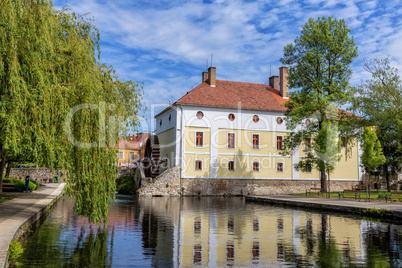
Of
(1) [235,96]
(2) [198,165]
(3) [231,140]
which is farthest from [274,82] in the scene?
(2) [198,165]

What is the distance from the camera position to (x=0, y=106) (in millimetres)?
9266

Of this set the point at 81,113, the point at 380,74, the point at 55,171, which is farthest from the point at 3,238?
the point at 380,74

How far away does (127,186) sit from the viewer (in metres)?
40.4

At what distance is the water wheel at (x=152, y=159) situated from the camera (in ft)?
127

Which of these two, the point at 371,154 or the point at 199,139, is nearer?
the point at 371,154

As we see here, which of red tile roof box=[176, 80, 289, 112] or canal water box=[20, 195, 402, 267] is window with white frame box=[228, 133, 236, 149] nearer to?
red tile roof box=[176, 80, 289, 112]

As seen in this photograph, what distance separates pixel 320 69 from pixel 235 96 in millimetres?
10624

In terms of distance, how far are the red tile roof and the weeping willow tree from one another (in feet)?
82.7

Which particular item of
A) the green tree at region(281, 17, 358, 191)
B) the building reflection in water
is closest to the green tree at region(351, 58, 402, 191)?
the green tree at region(281, 17, 358, 191)

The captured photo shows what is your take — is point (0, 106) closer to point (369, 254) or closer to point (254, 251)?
point (254, 251)

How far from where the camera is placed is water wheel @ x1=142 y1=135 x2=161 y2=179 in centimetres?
3872

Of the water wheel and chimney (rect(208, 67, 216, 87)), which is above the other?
chimney (rect(208, 67, 216, 87))

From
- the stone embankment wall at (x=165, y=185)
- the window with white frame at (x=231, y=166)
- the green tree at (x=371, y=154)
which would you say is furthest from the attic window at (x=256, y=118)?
the green tree at (x=371, y=154)

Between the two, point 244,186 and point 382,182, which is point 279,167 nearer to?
point 244,186
